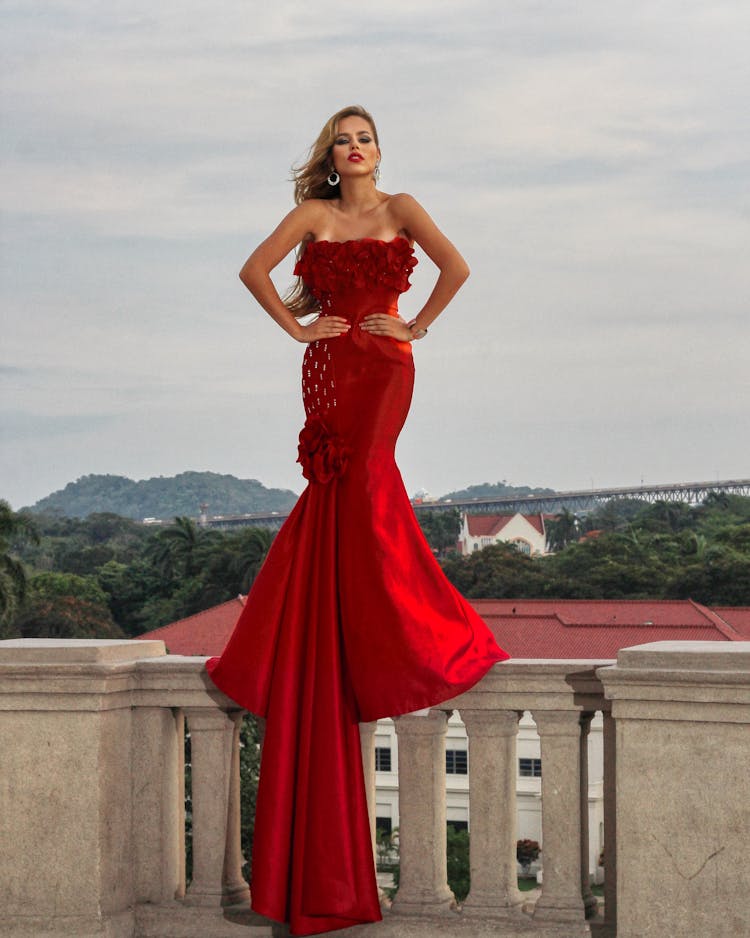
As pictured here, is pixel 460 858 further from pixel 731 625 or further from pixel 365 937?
pixel 365 937

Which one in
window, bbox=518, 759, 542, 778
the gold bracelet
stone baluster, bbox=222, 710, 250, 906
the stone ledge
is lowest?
window, bbox=518, 759, 542, 778

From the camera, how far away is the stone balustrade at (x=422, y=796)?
178 inches

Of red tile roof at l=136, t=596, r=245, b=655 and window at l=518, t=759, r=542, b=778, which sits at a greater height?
red tile roof at l=136, t=596, r=245, b=655

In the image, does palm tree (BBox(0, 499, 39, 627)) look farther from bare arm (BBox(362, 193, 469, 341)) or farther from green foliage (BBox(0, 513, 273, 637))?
bare arm (BBox(362, 193, 469, 341))

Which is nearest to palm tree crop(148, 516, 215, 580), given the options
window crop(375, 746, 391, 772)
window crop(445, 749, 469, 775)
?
window crop(445, 749, 469, 775)

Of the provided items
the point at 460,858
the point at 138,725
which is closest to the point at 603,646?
the point at 460,858

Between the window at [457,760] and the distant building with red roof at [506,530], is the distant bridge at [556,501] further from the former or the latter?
the window at [457,760]

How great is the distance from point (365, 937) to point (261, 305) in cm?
231

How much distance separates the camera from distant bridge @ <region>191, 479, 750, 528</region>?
153 meters

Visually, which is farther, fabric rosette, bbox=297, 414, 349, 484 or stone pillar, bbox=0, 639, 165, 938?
stone pillar, bbox=0, 639, 165, 938

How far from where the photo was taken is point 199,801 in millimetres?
5250

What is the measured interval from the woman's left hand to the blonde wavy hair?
303 millimetres

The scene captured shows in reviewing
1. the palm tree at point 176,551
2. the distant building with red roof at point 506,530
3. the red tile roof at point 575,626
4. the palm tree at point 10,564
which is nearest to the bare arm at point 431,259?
the red tile roof at point 575,626

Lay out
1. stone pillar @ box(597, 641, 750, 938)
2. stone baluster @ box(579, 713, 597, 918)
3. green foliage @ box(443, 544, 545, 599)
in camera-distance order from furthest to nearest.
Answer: green foliage @ box(443, 544, 545, 599)
stone baluster @ box(579, 713, 597, 918)
stone pillar @ box(597, 641, 750, 938)
